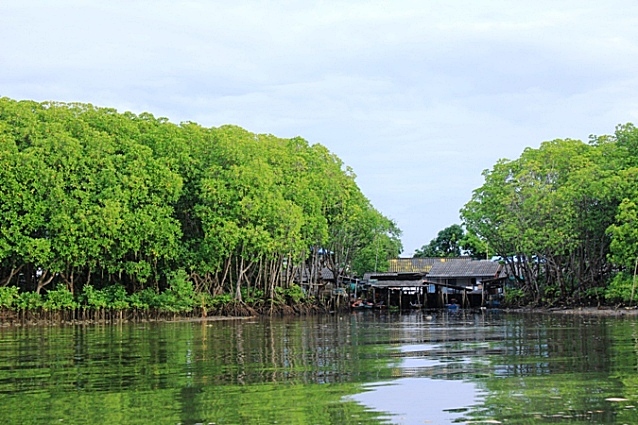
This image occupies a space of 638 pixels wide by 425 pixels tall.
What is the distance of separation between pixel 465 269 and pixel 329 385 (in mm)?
73243

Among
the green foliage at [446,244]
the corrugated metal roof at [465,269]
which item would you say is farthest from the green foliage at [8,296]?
the green foliage at [446,244]

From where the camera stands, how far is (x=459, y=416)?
9.13 meters

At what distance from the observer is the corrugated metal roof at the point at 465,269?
273 ft

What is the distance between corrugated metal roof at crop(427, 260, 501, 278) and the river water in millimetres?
63538

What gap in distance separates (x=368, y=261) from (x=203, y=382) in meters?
79.0

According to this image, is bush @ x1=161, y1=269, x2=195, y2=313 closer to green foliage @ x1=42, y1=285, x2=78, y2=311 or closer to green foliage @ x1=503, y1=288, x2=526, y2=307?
green foliage @ x1=42, y1=285, x2=78, y2=311

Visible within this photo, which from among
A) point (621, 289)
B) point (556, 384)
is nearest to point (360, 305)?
point (621, 289)

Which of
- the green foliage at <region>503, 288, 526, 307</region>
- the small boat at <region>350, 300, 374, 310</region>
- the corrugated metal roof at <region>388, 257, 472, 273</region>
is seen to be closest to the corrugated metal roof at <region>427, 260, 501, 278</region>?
the corrugated metal roof at <region>388, 257, 472, 273</region>

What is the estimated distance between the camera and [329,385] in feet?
39.5

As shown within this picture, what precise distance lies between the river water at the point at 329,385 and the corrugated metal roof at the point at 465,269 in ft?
208

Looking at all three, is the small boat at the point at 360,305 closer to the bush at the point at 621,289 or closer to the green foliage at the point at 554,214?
the green foliage at the point at 554,214

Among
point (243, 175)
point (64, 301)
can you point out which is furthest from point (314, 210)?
point (64, 301)

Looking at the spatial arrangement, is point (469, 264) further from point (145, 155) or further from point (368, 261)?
point (145, 155)

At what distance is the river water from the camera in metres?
9.38
